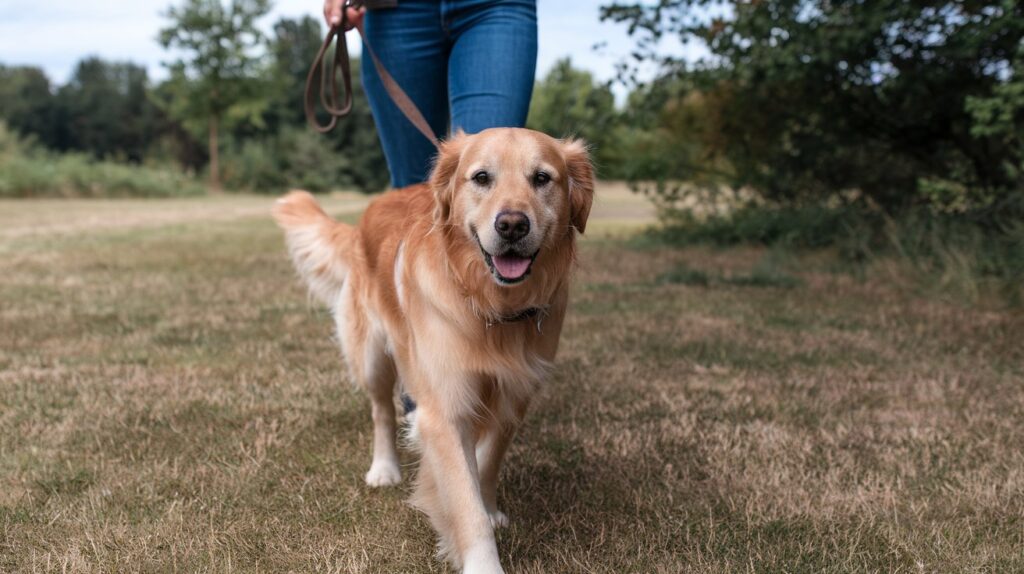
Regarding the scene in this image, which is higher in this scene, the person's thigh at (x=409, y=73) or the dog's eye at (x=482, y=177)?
the person's thigh at (x=409, y=73)

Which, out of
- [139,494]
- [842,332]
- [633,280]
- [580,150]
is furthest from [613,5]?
[139,494]

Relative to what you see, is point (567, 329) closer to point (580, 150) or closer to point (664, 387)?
point (664, 387)

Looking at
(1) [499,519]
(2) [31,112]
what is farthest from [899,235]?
(2) [31,112]

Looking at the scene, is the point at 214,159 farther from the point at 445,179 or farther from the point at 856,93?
the point at 445,179

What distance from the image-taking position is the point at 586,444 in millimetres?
3328

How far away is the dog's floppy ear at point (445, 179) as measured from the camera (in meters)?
2.40

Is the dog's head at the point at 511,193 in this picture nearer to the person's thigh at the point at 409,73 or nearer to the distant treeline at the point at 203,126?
the person's thigh at the point at 409,73

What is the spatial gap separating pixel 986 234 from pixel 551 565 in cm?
720

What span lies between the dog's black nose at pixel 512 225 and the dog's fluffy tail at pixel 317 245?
149 centimetres

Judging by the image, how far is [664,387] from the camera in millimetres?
4133

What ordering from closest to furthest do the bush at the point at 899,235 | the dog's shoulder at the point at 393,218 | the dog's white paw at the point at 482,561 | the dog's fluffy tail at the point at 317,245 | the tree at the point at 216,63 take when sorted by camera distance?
the dog's white paw at the point at 482,561
the dog's shoulder at the point at 393,218
the dog's fluffy tail at the point at 317,245
the bush at the point at 899,235
the tree at the point at 216,63

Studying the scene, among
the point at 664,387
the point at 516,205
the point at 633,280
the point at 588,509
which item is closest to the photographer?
the point at 516,205

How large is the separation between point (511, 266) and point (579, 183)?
432mm

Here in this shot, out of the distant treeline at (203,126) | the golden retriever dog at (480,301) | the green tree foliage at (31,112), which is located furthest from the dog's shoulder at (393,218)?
the green tree foliage at (31,112)
